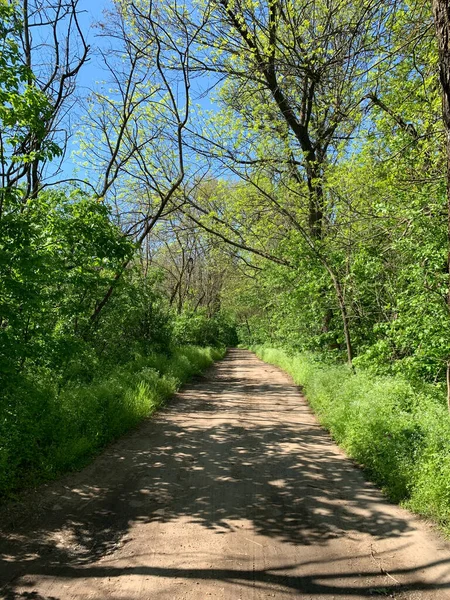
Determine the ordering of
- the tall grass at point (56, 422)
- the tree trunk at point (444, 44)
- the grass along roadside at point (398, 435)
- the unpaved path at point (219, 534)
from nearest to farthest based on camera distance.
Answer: the unpaved path at point (219, 534), the tree trunk at point (444, 44), the grass along roadside at point (398, 435), the tall grass at point (56, 422)

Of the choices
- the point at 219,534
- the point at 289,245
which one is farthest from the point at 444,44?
the point at 289,245

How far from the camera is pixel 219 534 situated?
3.73m

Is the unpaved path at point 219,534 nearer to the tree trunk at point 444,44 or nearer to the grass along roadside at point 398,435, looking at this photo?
the grass along roadside at point 398,435

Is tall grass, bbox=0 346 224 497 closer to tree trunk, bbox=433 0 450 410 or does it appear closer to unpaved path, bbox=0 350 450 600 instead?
unpaved path, bbox=0 350 450 600

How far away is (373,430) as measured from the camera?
216 inches

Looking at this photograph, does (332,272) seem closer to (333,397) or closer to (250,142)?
(333,397)

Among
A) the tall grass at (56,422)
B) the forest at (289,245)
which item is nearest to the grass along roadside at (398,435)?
the forest at (289,245)

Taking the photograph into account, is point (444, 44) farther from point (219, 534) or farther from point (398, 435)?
point (219, 534)

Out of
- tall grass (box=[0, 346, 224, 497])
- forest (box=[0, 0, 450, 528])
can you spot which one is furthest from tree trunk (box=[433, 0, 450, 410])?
tall grass (box=[0, 346, 224, 497])

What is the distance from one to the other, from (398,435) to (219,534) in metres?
2.60

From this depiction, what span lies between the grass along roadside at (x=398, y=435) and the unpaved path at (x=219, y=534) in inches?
9.0

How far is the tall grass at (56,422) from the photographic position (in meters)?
4.75

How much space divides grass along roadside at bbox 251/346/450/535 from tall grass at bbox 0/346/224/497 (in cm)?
387

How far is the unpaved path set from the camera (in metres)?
2.98
